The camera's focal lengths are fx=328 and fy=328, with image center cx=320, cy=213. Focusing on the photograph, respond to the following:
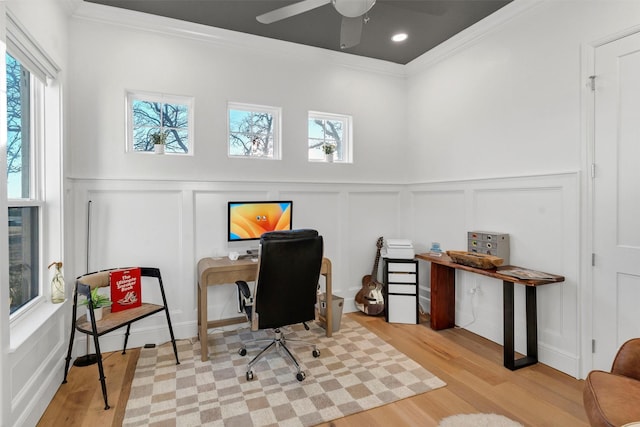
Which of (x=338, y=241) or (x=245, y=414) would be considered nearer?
(x=245, y=414)

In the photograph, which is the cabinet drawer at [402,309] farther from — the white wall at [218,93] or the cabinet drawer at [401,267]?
the white wall at [218,93]

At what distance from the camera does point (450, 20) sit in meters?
3.03

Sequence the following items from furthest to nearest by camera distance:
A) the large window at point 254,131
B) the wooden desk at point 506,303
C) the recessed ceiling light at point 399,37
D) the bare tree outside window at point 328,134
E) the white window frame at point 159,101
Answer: the bare tree outside window at point 328,134, the large window at point 254,131, the recessed ceiling light at point 399,37, the white window frame at point 159,101, the wooden desk at point 506,303

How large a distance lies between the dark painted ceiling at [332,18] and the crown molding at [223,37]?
56mm

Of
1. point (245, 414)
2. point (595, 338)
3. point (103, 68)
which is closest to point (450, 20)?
point (595, 338)

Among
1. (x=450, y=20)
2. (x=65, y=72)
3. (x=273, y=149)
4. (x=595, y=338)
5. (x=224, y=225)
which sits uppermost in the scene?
(x=450, y=20)

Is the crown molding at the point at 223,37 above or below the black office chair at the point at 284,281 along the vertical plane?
above

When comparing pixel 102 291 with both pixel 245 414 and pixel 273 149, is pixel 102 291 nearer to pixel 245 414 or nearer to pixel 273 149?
pixel 245 414

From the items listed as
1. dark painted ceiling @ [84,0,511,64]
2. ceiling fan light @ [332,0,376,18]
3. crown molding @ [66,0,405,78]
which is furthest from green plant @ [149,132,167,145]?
ceiling fan light @ [332,0,376,18]

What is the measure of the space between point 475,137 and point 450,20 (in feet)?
3.63

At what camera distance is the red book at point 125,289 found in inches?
99.7

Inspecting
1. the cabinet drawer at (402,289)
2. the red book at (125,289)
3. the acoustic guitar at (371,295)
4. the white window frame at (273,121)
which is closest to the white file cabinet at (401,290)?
the cabinet drawer at (402,289)

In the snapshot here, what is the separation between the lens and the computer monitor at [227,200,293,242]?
3141 mm

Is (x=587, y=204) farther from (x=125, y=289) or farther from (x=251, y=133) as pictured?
(x=125, y=289)
